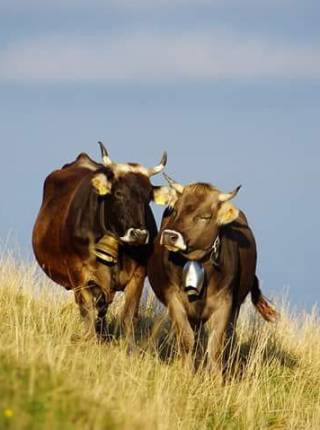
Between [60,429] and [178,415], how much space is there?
3347mm

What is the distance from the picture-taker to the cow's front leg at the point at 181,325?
11547mm

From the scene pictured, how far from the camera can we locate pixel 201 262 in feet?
38.0

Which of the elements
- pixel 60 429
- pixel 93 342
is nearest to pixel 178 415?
pixel 93 342

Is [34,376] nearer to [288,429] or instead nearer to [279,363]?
[288,429]

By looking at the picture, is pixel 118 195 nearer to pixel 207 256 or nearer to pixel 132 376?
pixel 207 256

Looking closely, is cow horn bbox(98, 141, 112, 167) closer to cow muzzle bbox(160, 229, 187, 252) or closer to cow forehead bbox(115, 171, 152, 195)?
cow forehead bbox(115, 171, 152, 195)

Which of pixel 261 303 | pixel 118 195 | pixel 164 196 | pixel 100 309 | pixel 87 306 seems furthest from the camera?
pixel 261 303

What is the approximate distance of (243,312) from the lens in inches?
625

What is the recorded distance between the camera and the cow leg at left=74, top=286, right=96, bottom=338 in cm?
1232

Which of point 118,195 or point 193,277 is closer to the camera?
point 193,277

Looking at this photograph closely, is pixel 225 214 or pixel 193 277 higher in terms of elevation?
pixel 225 214

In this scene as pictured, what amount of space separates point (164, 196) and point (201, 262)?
79cm

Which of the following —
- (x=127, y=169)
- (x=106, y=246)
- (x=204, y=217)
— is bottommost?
(x=106, y=246)

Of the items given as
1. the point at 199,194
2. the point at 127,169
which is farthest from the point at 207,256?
the point at 127,169
